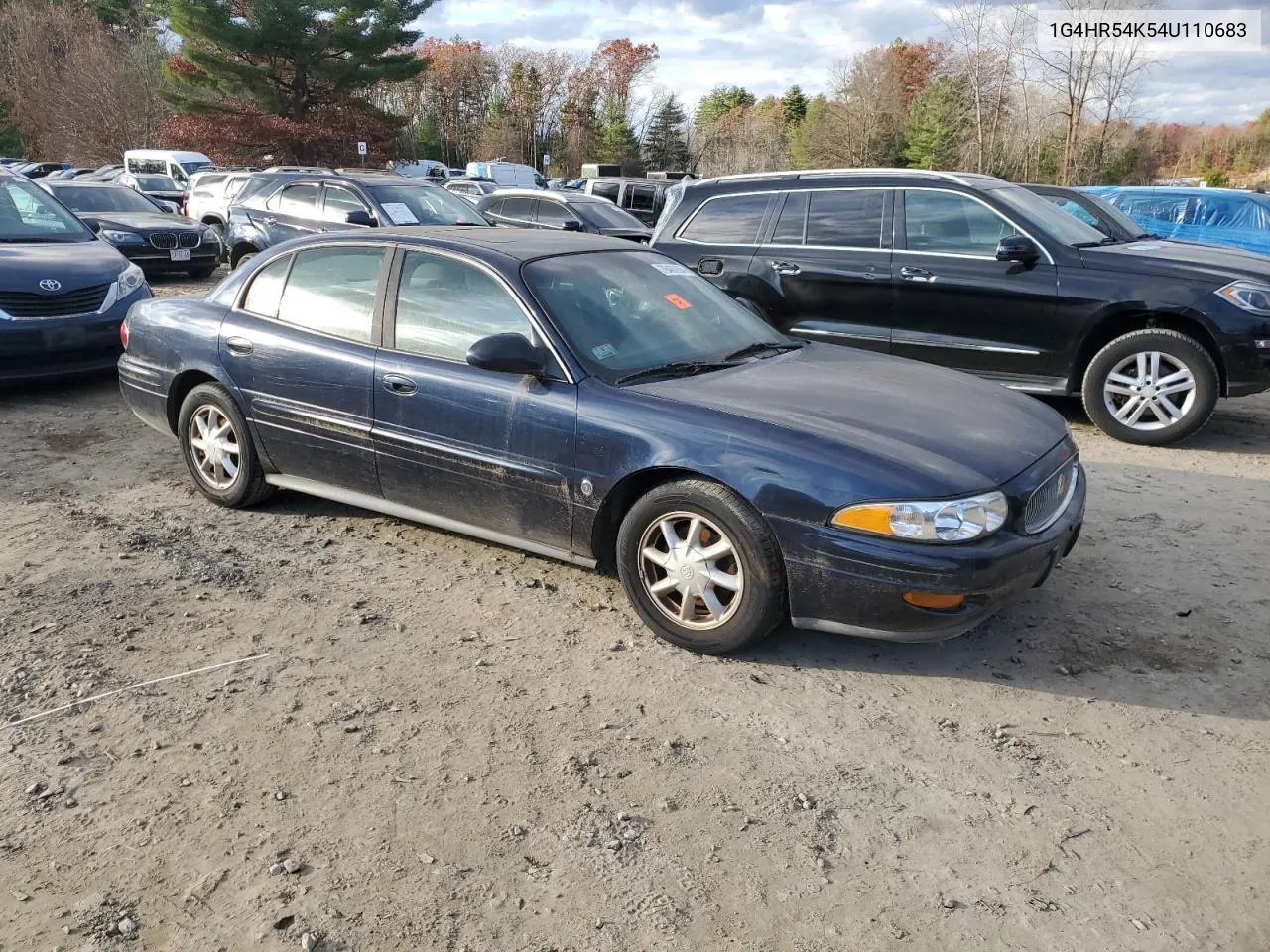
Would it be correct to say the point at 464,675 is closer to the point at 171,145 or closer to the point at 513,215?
the point at 513,215

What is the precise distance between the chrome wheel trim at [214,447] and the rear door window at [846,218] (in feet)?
15.5

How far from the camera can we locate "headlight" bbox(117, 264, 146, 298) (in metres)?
7.98

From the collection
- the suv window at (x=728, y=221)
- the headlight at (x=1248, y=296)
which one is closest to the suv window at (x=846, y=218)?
the suv window at (x=728, y=221)

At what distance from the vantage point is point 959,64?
3878cm

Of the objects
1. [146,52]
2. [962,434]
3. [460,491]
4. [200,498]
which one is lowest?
[200,498]

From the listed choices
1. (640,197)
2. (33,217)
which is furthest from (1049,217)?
(640,197)

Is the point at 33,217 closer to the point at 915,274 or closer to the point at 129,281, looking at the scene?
the point at 129,281

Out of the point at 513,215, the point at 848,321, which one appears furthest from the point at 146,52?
the point at 848,321

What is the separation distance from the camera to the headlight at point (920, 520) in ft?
11.1

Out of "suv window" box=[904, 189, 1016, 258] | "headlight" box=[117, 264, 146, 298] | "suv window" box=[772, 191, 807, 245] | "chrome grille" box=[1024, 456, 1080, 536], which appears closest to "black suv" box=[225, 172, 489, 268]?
"headlight" box=[117, 264, 146, 298]

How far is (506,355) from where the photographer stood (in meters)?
3.95

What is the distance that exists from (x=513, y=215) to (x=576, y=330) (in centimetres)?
1371

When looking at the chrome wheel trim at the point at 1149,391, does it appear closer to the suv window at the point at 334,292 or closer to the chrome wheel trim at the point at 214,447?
the suv window at the point at 334,292

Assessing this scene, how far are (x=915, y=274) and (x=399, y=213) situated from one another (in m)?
7.00
